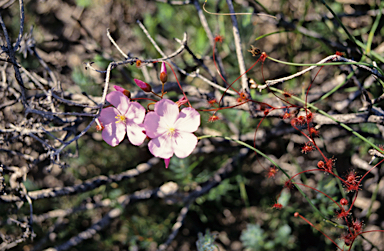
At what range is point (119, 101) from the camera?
86 cm

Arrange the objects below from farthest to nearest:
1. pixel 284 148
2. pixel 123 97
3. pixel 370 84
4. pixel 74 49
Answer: pixel 74 49, pixel 284 148, pixel 370 84, pixel 123 97

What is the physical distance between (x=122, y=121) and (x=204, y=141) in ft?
3.16

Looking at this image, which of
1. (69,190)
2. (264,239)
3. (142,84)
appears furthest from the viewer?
(264,239)

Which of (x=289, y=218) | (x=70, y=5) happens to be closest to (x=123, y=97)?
(x=289, y=218)

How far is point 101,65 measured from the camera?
1.74 m

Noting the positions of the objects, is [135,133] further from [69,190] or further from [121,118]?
[69,190]

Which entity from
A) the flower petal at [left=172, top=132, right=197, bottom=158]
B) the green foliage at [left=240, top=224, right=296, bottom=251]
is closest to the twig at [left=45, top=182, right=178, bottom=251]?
the green foliage at [left=240, top=224, right=296, bottom=251]

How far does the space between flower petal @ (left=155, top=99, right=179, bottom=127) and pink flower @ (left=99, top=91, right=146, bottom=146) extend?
0.06 metres

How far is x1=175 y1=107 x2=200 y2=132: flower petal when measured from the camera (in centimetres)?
84

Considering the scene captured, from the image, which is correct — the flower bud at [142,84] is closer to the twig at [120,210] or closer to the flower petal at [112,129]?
the flower petal at [112,129]

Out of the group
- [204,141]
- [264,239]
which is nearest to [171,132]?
[204,141]

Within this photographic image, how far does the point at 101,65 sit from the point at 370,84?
66.1 inches

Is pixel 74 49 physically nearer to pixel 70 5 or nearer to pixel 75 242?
pixel 70 5

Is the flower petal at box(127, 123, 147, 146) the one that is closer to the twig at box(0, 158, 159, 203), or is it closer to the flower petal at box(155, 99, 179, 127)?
the flower petal at box(155, 99, 179, 127)
